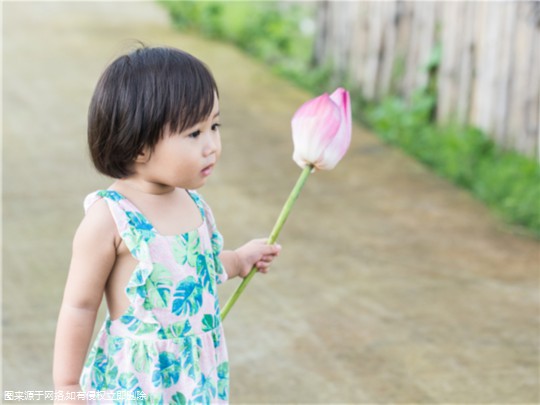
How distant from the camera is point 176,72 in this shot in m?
2.19

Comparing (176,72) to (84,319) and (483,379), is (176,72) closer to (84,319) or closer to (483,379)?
(84,319)

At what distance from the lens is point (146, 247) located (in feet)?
7.19

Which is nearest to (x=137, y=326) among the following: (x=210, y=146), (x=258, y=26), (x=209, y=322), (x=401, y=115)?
(x=209, y=322)

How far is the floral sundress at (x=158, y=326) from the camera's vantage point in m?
2.21

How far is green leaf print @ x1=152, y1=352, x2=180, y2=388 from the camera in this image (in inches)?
88.7

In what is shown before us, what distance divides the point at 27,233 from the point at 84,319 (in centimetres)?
268

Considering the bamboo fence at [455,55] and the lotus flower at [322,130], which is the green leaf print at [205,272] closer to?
the lotus flower at [322,130]

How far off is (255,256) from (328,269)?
2026mm

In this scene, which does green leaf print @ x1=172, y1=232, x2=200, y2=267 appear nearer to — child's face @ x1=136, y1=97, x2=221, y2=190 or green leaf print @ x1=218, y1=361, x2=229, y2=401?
child's face @ x1=136, y1=97, x2=221, y2=190

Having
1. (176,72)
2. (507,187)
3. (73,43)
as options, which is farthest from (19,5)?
(176,72)

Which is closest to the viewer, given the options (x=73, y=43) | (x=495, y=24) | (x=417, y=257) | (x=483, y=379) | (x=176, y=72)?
(x=176, y=72)

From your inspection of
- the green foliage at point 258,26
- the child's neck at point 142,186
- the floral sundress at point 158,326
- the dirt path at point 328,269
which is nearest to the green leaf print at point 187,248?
the floral sundress at point 158,326

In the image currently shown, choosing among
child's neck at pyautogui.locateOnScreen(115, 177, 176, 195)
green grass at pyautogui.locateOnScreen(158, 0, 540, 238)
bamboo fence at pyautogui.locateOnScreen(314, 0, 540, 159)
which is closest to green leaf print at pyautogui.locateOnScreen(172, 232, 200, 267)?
child's neck at pyautogui.locateOnScreen(115, 177, 176, 195)

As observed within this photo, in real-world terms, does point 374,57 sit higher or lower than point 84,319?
lower
